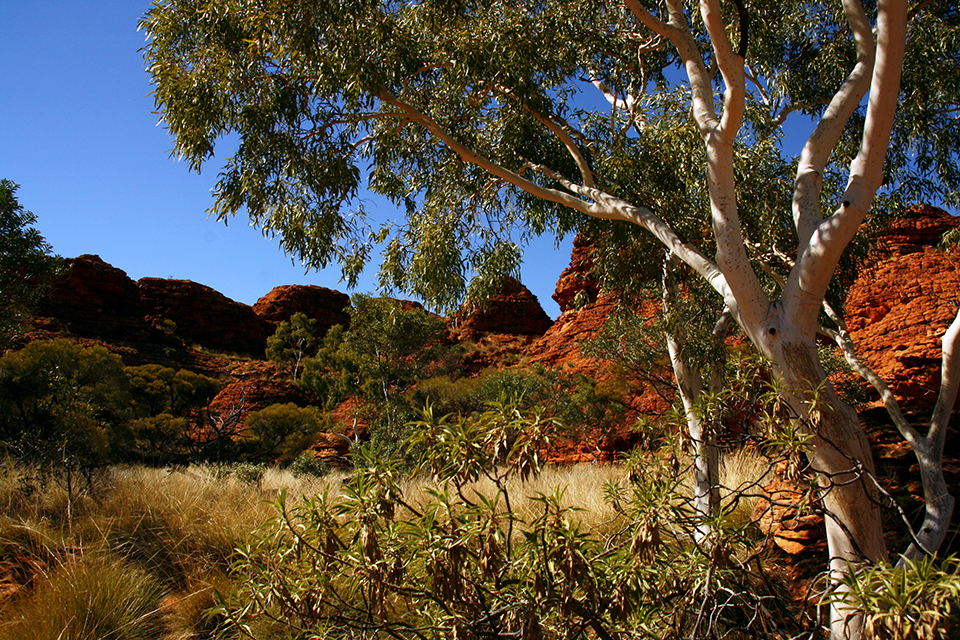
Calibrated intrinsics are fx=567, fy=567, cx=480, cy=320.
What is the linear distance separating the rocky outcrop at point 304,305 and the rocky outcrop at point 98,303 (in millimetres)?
7727

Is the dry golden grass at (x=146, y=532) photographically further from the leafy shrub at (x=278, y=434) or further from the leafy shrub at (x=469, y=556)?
the leafy shrub at (x=278, y=434)

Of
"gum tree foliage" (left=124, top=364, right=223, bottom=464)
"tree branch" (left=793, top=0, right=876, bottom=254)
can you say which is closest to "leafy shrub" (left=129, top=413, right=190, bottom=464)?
"gum tree foliage" (left=124, top=364, right=223, bottom=464)

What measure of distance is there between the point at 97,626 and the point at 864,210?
526cm

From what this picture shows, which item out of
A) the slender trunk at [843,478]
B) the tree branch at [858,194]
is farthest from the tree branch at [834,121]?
the slender trunk at [843,478]

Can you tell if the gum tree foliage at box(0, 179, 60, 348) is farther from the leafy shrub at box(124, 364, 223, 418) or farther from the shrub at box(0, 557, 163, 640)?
the shrub at box(0, 557, 163, 640)

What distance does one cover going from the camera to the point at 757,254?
591 centimetres

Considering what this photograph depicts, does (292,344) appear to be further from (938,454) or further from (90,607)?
(938,454)

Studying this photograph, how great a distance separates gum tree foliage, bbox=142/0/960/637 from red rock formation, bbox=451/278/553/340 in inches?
894

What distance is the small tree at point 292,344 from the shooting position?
3109 centimetres

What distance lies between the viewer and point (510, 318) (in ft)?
103

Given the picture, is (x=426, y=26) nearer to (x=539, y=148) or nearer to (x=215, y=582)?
(x=539, y=148)

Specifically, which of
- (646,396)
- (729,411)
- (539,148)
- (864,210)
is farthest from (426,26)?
(646,396)

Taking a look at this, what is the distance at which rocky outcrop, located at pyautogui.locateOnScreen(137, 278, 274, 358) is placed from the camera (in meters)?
32.5

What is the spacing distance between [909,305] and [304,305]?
3395cm
